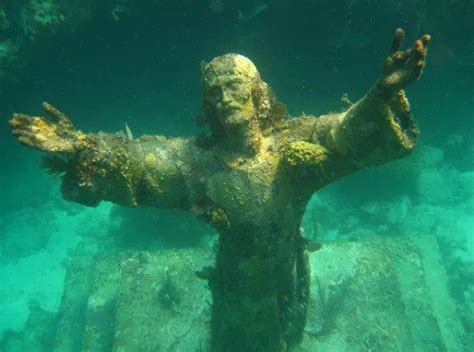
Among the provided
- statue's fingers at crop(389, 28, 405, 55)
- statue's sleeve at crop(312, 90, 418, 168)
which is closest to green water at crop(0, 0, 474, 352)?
statue's sleeve at crop(312, 90, 418, 168)

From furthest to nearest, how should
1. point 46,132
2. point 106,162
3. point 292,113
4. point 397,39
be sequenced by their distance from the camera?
point 292,113 → point 106,162 → point 46,132 → point 397,39

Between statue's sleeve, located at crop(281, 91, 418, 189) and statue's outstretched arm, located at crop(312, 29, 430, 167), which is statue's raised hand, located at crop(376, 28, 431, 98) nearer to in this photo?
statue's outstretched arm, located at crop(312, 29, 430, 167)

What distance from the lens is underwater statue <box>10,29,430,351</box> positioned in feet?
11.2

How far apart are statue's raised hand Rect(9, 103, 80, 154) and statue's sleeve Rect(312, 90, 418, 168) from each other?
245 centimetres

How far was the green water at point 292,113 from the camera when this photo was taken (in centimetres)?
818

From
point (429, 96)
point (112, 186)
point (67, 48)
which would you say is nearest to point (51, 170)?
point (112, 186)

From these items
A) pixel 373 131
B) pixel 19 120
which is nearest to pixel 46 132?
pixel 19 120

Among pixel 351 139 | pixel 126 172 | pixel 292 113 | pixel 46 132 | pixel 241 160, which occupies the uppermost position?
pixel 292 113

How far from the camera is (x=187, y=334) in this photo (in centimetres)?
744

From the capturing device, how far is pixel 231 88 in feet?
12.1

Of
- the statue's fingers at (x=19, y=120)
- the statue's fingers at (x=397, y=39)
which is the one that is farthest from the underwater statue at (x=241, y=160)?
the statue's fingers at (x=397, y=39)

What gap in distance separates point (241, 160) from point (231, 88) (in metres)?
0.76

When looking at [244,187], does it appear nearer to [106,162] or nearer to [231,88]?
[231,88]

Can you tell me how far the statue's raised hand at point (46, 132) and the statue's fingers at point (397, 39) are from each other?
2.79 metres
